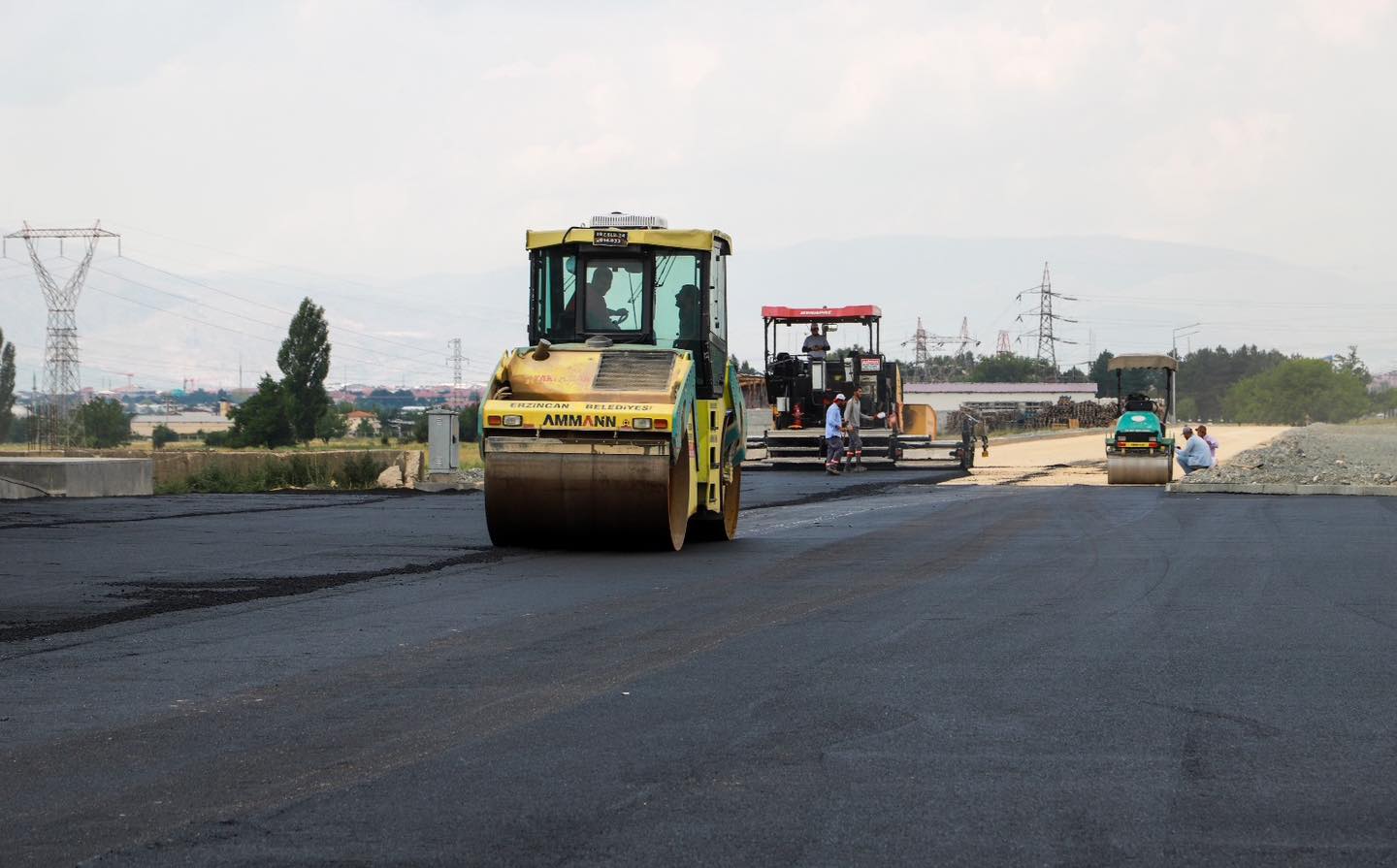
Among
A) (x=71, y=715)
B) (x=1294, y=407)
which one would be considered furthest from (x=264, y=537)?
(x=1294, y=407)

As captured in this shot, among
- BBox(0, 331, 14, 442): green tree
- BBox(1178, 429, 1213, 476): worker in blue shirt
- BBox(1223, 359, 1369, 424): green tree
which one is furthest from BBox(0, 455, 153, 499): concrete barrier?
BBox(1223, 359, 1369, 424): green tree

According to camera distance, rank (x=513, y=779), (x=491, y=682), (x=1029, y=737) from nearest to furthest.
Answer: (x=513, y=779), (x=1029, y=737), (x=491, y=682)

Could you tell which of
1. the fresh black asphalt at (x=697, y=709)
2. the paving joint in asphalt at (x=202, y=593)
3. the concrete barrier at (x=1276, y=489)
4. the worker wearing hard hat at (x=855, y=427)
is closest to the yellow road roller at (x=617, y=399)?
the fresh black asphalt at (x=697, y=709)

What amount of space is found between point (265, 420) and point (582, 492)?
9642cm

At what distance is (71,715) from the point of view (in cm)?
750

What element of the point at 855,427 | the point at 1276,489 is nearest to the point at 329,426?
the point at 855,427

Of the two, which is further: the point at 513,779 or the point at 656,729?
the point at 656,729

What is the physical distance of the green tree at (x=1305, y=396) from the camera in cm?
16025

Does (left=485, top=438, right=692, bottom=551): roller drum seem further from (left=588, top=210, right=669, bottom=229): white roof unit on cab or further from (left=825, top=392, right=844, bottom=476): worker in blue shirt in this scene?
(left=825, top=392, right=844, bottom=476): worker in blue shirt

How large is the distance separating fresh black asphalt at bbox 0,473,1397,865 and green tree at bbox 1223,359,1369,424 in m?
152

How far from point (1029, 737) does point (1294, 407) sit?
543 ft

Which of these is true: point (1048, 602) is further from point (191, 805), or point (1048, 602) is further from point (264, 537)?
point (264, 537)

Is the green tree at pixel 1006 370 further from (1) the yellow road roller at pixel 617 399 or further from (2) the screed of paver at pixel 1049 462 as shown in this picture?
(1) the yellow road roller at pixel 617 399

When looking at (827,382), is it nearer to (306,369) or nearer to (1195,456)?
(1195,456)
